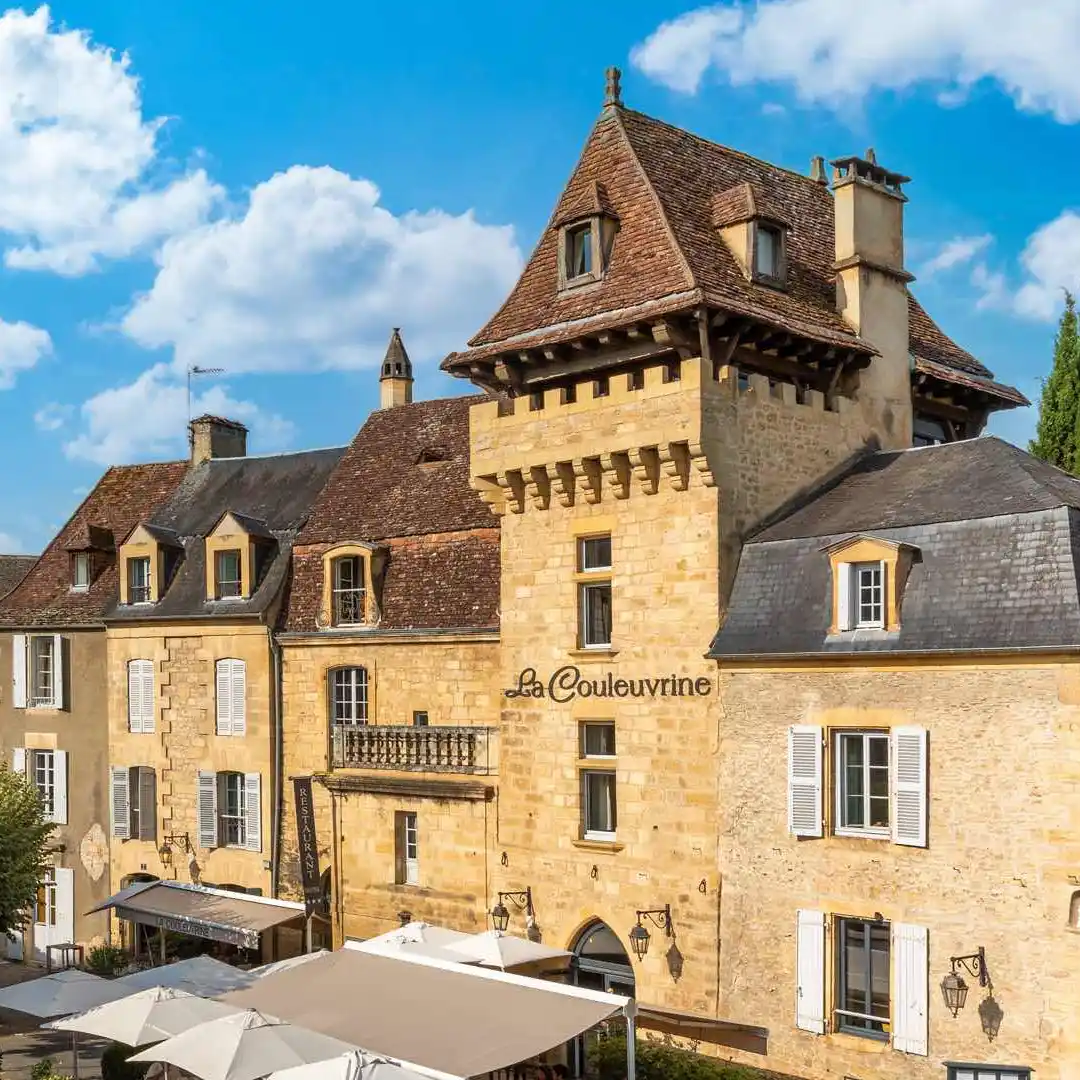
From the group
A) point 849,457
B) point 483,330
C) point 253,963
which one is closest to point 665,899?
point 849,457

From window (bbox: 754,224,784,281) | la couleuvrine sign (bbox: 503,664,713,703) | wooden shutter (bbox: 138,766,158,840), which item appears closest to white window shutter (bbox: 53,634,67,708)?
wooden shutter (bbox: 138,766,158,840)

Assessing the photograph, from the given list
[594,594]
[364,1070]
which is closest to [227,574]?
[594,594]

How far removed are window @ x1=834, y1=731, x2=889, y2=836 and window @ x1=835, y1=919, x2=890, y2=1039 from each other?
1.32m

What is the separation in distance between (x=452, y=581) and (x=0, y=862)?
9.24m

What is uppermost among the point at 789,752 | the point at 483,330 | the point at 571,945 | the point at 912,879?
the point at 483,330

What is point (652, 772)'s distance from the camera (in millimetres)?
21172

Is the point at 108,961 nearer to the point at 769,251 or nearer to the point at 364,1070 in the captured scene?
the point at 364,1070

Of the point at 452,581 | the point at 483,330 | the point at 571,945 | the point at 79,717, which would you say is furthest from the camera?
the point at 79,717

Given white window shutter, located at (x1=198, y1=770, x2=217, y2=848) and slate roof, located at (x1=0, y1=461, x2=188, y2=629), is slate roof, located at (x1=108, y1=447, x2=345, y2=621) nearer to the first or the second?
slate roof, located at (x1=0, y1=461, x2=188, y2=629)

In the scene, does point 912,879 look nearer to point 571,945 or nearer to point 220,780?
point 571,945

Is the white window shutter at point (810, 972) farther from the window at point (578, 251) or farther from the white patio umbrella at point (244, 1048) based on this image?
the window at point (578, 251)

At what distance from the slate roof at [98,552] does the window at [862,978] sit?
20.4 metres

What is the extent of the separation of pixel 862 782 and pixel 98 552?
2200 cm

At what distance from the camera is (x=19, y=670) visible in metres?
34.2
